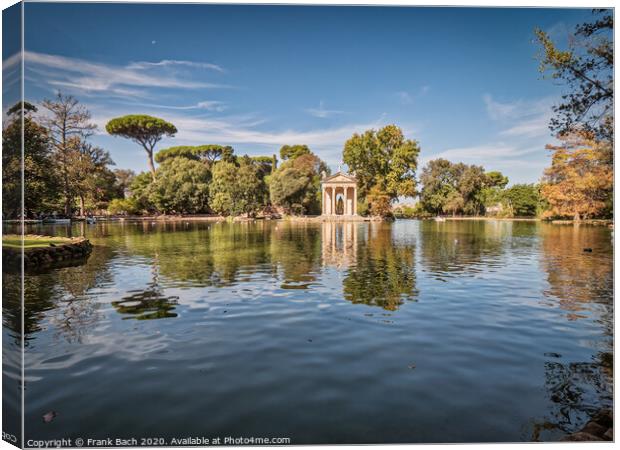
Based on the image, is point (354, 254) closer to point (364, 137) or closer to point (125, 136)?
point (125, 136)

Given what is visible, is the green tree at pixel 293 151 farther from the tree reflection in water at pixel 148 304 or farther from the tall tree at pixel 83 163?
the tree reflection in water at pixel 148 304

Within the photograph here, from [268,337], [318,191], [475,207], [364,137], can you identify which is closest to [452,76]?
[268,337]

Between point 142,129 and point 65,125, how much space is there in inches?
136

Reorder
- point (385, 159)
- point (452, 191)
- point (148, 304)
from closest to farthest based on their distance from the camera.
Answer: point (148, 304) → point (385, 159) → point (452, 191)

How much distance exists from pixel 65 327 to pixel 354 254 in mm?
12294

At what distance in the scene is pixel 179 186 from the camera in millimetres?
30766

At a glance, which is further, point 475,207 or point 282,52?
point 475,207

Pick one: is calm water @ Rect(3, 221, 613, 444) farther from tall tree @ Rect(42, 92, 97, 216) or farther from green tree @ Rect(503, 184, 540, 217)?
green tree @ Rect(503, 184, 540, 217)

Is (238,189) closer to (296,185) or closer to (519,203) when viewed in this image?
(296,185)

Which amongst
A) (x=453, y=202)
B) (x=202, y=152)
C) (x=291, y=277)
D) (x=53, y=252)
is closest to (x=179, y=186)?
(x=202, y=152)

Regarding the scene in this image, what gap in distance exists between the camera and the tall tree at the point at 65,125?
7.14 metres

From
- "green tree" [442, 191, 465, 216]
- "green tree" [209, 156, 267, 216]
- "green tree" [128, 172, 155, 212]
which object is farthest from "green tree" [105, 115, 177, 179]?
"green tree" [442, 191, 465, 216]

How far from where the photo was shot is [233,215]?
46.7 m

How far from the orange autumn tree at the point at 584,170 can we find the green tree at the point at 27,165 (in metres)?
7.71
